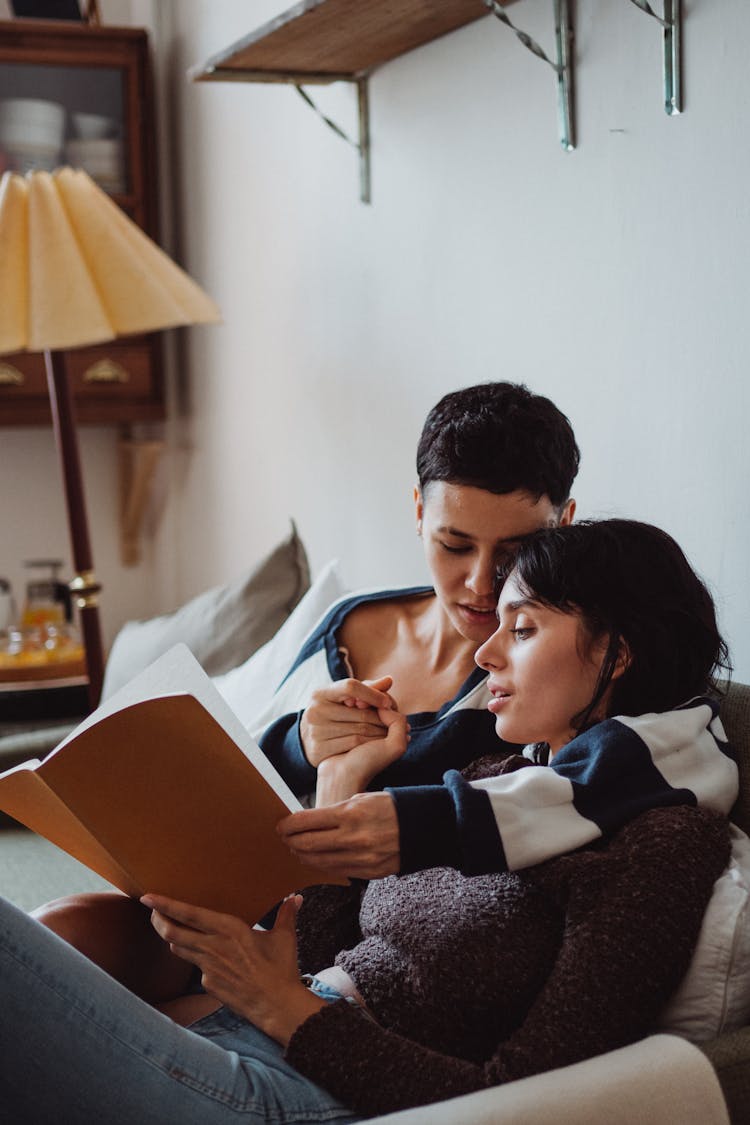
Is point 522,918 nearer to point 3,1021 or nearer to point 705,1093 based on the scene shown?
point 705,1093

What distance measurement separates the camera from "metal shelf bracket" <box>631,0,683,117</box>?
1.50 meters

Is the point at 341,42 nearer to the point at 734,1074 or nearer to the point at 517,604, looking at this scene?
the point at 517,604

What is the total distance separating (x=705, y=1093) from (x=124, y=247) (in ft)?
6.57

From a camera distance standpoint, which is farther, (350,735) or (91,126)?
(91,126)

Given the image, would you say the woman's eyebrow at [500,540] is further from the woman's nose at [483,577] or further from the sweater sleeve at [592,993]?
the sweater sleeve at [592,993]

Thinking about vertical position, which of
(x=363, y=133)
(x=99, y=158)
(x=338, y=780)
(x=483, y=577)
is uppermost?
(x=99, y=158)

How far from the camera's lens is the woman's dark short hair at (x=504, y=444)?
56.1 inches

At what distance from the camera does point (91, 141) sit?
314 cm

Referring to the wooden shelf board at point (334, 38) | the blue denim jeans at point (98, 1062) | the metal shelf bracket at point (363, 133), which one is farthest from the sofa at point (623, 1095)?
the metal shelf bracket at point (363, 133)

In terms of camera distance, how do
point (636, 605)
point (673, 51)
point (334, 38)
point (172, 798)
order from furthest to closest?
point (334, 38), point (673, 51), point (636, 605), point (172, 798)

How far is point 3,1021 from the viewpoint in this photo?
1.02 meters

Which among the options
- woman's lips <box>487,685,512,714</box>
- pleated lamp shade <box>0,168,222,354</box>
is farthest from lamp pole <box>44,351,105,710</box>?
woman's lips <box>487,685,512,714</box>

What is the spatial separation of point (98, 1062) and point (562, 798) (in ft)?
1.42

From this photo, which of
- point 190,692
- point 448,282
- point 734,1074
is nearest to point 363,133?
point 448,282
